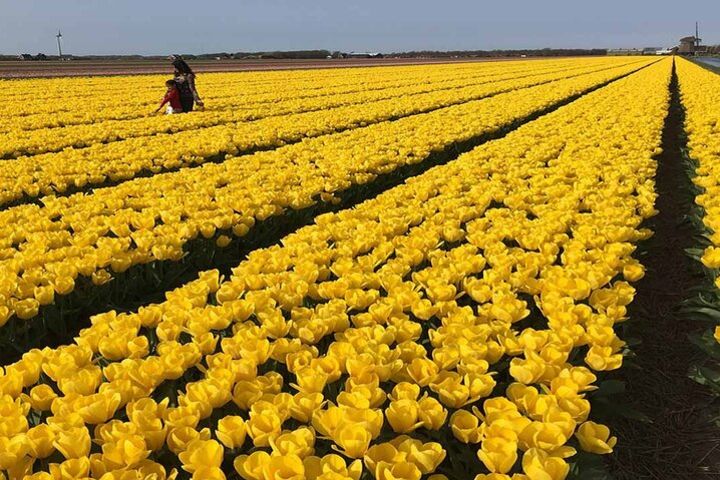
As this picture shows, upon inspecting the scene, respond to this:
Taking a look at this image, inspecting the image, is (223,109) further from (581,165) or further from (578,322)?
(578,322)

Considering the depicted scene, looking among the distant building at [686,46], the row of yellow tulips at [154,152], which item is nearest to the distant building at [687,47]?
the distant building at [686,46]

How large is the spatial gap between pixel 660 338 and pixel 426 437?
286 centimetres

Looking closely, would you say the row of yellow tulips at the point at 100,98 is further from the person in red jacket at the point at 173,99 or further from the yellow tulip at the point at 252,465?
the yellow tulip at the point at 252,465

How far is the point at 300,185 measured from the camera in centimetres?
705

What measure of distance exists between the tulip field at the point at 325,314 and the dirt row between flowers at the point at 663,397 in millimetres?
231

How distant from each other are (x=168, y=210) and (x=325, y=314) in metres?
3.03

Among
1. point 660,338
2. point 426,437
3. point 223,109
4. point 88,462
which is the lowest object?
point 660,338

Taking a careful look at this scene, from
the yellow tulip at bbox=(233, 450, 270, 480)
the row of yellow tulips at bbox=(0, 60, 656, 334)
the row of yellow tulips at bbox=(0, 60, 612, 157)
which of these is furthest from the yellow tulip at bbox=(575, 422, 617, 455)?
the row of yellow tulips at bbox=(0, 60, 612, 157)

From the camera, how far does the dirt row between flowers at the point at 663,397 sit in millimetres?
3146

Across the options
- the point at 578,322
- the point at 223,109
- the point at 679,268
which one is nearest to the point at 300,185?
the point at 679,268

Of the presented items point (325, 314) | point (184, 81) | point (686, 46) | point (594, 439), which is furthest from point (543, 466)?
point (686, 46)

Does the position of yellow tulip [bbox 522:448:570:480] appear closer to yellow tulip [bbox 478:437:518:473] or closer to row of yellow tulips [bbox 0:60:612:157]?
yellow tulip [bbox 478:437:518:473]

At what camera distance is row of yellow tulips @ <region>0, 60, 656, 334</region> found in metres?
3.97

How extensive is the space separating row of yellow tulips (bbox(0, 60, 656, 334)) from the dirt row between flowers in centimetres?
314
